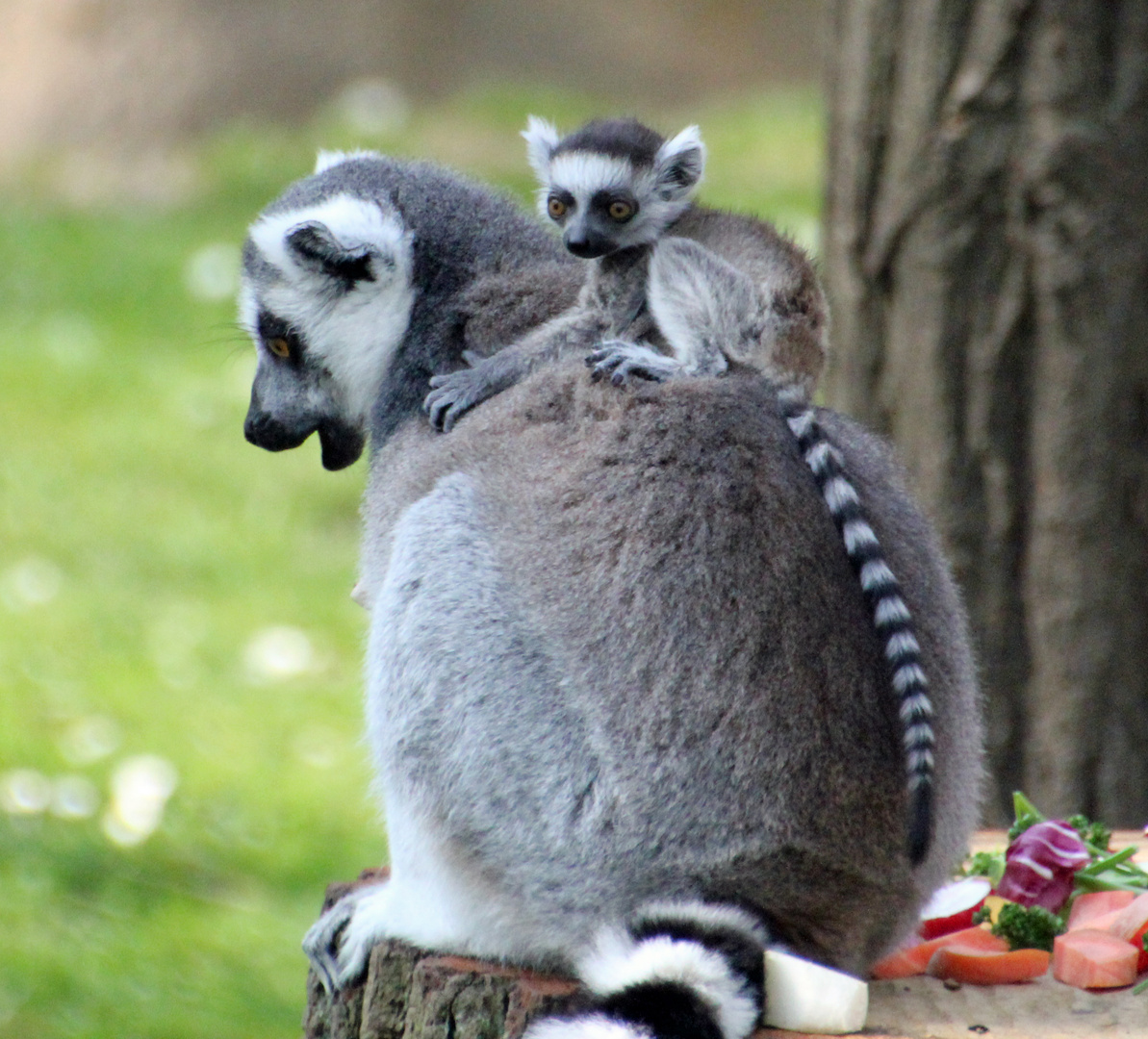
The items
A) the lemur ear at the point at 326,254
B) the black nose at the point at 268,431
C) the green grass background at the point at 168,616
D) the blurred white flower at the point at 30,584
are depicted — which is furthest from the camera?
the blurred white flower at the point at 30,584

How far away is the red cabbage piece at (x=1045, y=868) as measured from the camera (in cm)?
298

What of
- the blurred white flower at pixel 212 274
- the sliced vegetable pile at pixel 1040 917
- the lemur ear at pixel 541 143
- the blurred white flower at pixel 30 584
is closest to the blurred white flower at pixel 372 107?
the blurred white flower at pixel 212 274

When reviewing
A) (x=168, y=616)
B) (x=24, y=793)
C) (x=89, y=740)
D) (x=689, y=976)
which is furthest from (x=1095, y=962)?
(x=168, y=616)

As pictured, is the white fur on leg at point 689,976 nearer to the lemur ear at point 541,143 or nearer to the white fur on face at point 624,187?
the white fur on face at point 624,187

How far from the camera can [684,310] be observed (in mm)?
2930

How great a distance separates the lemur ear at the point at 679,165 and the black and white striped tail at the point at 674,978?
1.58m

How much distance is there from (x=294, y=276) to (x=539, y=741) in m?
1.21

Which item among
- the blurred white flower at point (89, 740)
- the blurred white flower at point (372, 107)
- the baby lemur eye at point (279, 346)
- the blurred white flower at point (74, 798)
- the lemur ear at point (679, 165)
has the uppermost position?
the blurred white flower at point (372, 107)

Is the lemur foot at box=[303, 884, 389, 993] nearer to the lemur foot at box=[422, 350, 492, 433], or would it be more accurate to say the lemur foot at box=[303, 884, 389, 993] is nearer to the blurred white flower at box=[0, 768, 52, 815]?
the lemur foot at box=[422, 350, 492, 433]

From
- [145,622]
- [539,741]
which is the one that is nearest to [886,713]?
[539,741]

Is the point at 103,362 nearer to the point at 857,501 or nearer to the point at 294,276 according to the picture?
the point at 294,276

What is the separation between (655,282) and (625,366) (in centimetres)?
33

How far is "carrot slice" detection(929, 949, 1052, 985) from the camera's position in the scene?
2.69 meters

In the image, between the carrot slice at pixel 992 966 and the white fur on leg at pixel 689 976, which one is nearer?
the white fur on leg at pixel 689 976
